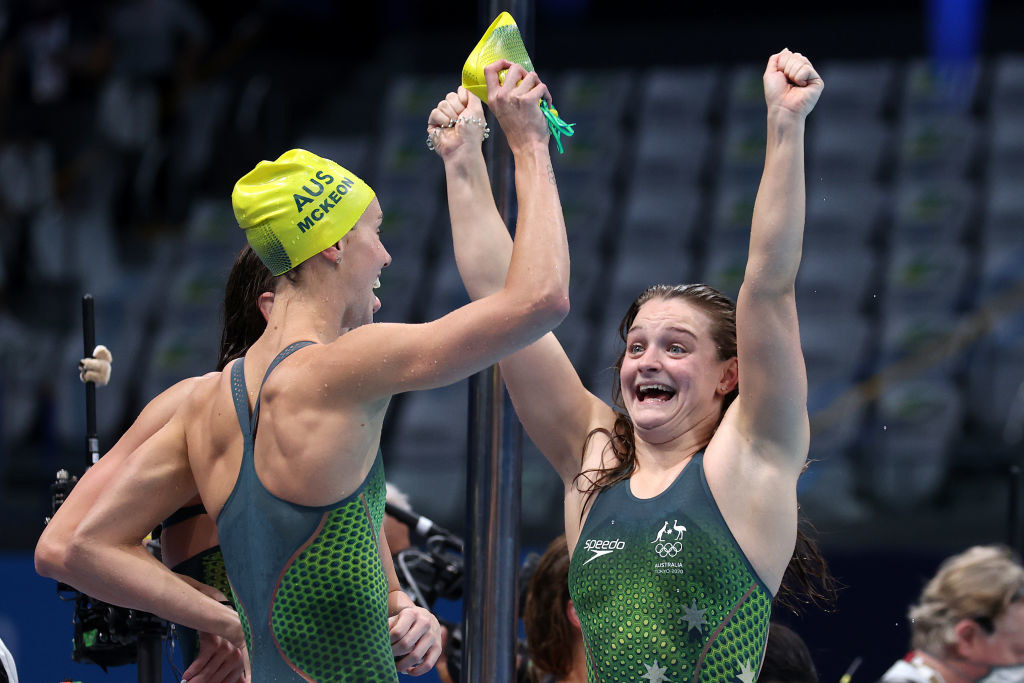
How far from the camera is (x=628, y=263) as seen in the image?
7742 millimetres

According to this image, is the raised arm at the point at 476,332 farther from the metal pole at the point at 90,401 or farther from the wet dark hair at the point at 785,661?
the wet dark hair at the point at 785,661

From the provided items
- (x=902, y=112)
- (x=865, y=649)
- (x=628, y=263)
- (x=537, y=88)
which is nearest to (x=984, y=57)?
(x=902, y=112)

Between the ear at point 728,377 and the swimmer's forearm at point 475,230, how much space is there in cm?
42

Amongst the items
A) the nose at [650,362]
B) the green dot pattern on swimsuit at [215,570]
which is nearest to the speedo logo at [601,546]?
the nose at [650,362]

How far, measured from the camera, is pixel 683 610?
7.16 feet

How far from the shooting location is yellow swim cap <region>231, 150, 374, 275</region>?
7.24 ft

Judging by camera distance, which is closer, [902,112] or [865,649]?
[865,649]

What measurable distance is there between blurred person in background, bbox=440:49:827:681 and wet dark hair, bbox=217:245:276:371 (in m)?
0.49

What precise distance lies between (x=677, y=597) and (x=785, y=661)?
0.76 m

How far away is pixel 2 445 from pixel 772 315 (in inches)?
202

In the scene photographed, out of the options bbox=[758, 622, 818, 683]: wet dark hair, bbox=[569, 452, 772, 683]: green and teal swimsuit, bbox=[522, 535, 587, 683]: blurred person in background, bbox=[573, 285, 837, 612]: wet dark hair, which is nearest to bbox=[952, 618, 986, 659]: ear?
bbox=[758, 622, 818, 683]: wet dark hair

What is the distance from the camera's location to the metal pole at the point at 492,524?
2.52 meters

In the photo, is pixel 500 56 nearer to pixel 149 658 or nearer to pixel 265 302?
pixel 265 302

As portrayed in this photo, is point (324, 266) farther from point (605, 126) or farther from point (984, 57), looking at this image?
point (984, 57)
